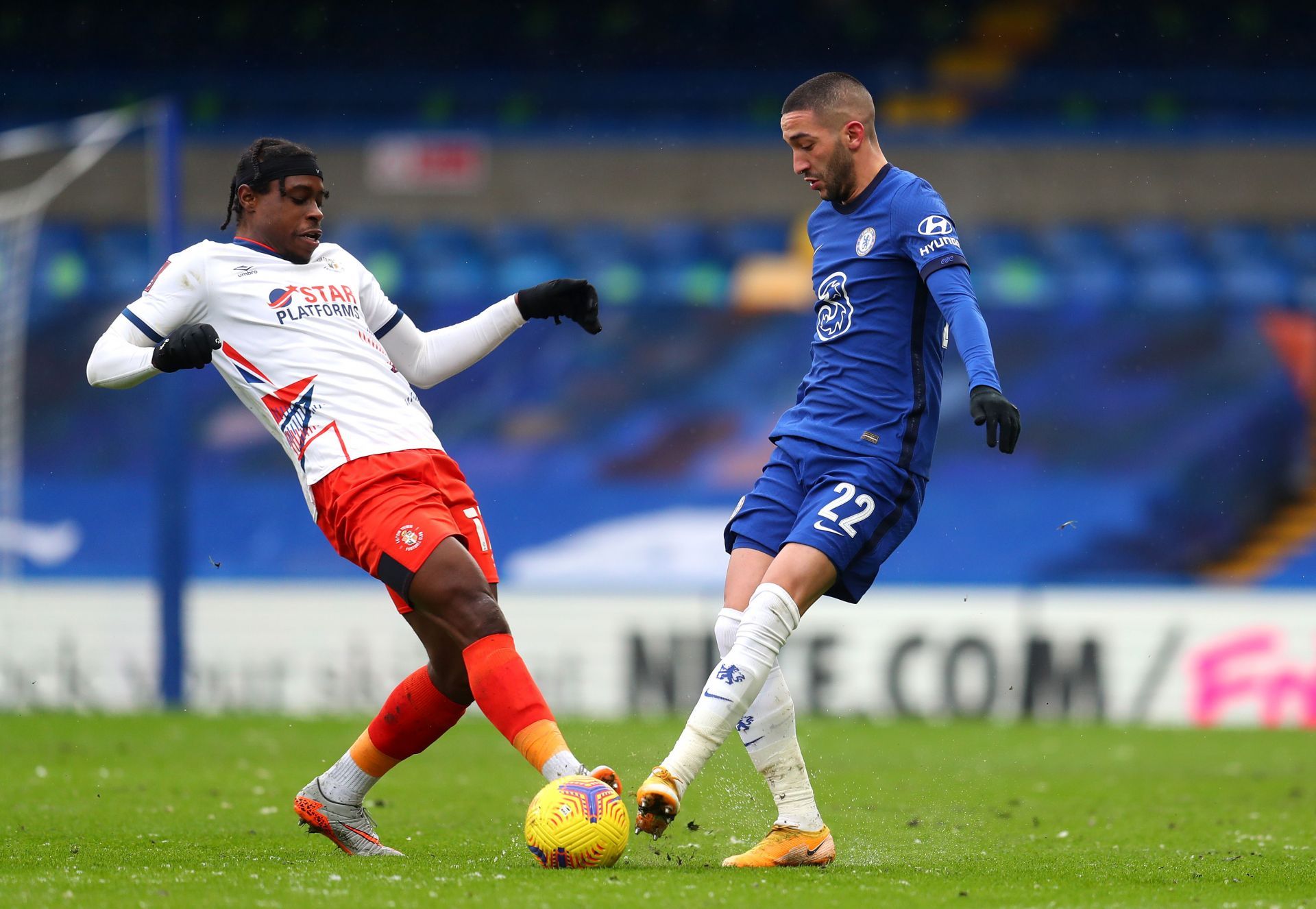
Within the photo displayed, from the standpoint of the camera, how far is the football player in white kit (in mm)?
4633

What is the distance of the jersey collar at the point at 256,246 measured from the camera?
16.7 ft

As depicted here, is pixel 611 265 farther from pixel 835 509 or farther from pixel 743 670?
pixel 743 670

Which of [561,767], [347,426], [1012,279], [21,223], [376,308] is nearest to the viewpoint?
[561,767]

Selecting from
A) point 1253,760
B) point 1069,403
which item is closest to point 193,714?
point 1253,760

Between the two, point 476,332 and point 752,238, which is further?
point 752,238

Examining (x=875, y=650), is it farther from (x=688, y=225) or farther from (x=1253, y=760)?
(x=688, y=225)

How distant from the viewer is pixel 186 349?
456 cm

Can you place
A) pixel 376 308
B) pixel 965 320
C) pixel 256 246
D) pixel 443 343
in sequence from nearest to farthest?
pixel 965 320 < pixel 256 246 < pixel 376 308 < pixel 443 343

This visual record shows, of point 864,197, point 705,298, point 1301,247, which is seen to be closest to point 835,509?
point 864,197

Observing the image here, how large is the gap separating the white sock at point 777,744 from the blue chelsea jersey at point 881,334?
66 cm

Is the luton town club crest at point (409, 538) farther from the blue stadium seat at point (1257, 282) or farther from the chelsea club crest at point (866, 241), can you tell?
the blue stadium seat at point (1257, 282)

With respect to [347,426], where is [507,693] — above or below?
below

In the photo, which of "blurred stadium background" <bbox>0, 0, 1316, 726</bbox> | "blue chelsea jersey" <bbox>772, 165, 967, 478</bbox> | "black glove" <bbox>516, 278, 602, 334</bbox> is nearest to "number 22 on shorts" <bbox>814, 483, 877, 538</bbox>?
"blue chelsea jersey" <bbox>772, 165, 967, 478</bbox>

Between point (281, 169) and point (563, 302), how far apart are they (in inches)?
39.2
